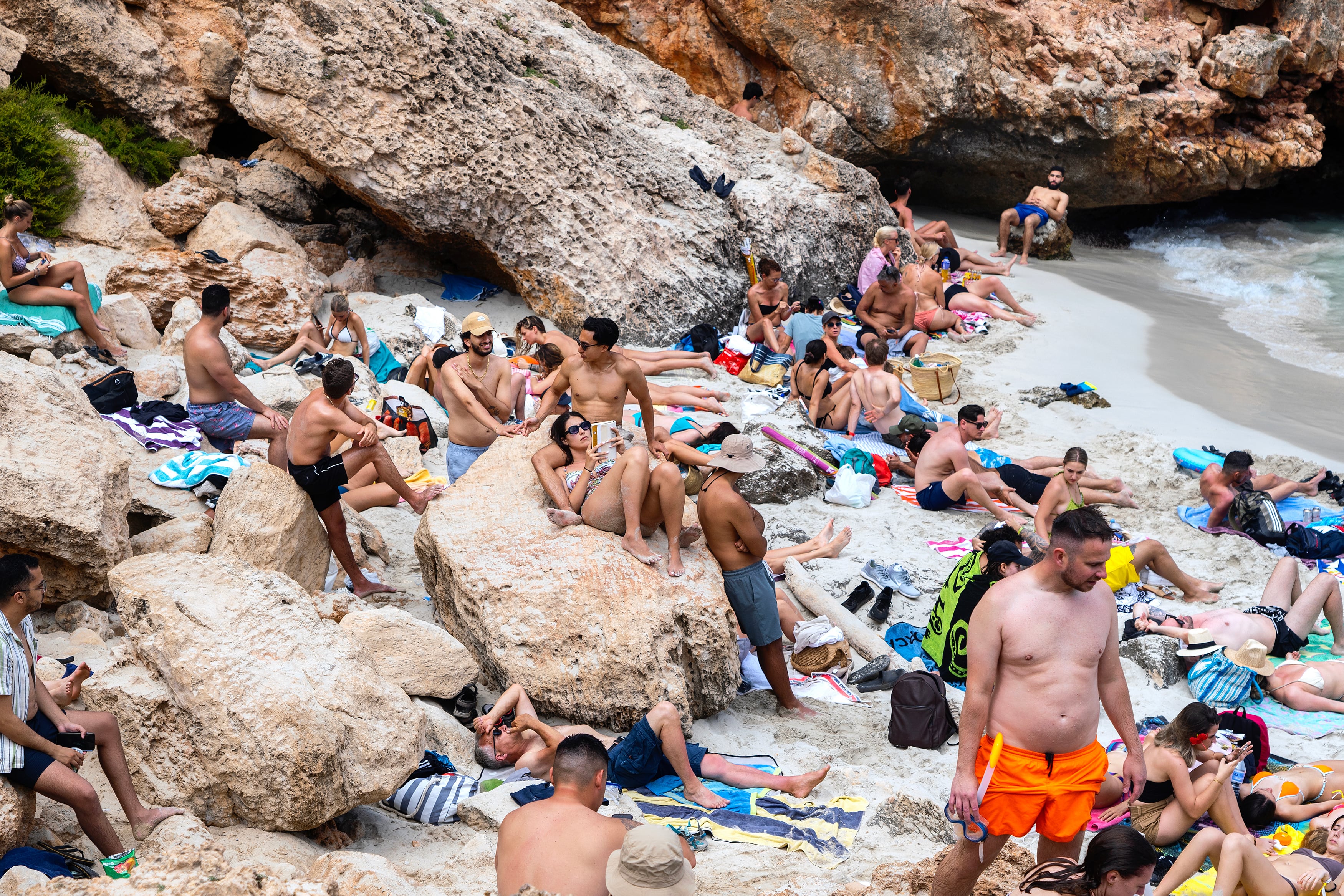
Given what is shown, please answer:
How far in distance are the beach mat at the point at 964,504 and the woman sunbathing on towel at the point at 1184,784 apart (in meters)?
3.36

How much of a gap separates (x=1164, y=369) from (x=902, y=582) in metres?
5.70

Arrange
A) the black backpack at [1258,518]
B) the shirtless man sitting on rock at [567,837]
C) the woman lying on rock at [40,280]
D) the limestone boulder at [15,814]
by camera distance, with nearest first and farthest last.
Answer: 1. the shirtless man sitting on rock at [567,837]
2. the limestone boulder at [15,814]
3. the black backpack at [1258,518]
4. the woman lying on rock at [40,280]

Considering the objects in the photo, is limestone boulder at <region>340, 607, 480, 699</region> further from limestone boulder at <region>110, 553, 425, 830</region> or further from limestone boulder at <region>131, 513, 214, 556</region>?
limestone boulder at <region>131, 513, 214, 556</region>

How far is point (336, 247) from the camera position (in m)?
11.5

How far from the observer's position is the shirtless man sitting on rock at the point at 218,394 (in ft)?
22.3

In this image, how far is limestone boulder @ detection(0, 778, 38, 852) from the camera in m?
3.31

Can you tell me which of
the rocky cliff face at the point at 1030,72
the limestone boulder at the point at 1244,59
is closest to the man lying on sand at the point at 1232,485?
the rocky cliff face at the point at 1030,72

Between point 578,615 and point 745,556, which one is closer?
point 578,615

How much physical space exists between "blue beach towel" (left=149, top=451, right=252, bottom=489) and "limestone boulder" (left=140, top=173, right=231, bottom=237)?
5.04 metres

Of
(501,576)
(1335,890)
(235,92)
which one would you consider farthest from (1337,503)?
(235,92)

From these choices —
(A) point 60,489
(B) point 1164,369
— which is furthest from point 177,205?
(B) point 1164,369

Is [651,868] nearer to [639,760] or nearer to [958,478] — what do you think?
[639,760]

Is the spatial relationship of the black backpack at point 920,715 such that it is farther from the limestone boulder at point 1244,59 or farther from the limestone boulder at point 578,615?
the limestone boulder at point 1244,59

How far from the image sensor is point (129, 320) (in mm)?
8773
